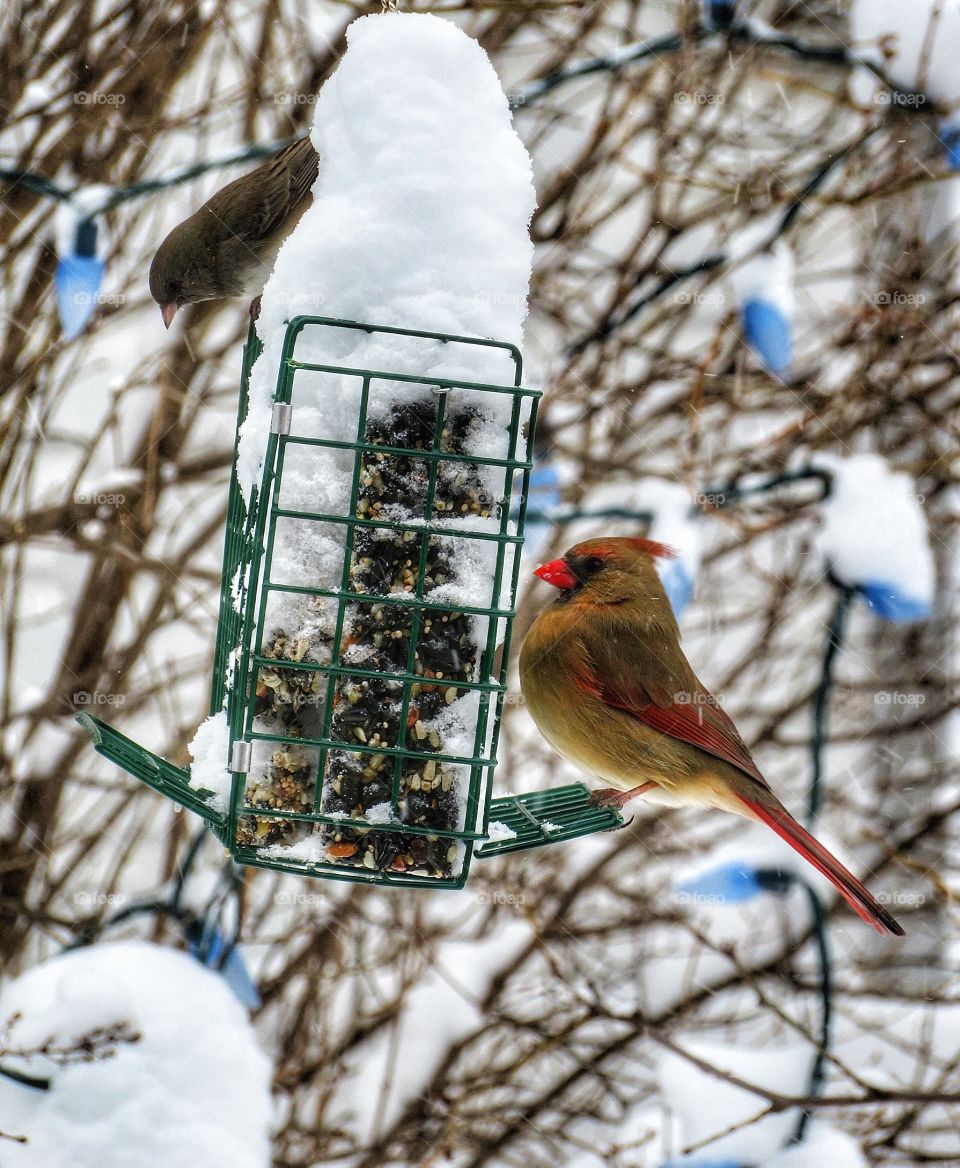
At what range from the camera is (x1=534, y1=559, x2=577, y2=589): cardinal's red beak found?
4418 mm

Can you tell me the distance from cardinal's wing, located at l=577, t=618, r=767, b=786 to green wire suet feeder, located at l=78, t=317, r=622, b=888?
37.7 inches

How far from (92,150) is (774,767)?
204 inches

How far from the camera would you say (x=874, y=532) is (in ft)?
17.4

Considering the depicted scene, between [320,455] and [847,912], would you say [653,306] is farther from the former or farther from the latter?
[320,455]

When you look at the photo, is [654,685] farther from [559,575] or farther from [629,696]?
[559,575]

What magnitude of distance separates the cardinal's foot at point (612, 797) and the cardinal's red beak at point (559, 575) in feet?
2.35

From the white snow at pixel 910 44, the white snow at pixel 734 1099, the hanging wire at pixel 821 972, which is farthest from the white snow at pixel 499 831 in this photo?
the white snow at pixel 910 44

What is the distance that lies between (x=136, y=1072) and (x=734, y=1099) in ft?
8.70

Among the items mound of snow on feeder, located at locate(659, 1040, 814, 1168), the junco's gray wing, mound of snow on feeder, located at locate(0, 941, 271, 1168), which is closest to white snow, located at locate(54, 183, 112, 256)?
the junco's gray wing

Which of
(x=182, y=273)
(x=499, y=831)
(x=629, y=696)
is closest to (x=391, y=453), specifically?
(x=499, y=831)

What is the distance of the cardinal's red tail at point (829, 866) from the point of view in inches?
159

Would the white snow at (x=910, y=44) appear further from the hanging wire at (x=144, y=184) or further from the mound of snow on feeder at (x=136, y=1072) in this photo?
the mound of snow on feeder at (x=136, y=1072)

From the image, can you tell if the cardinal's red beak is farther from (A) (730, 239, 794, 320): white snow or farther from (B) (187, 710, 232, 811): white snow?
(A) (730, 239, 794, 320): white snow

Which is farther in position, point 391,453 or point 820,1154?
point 820,1154
